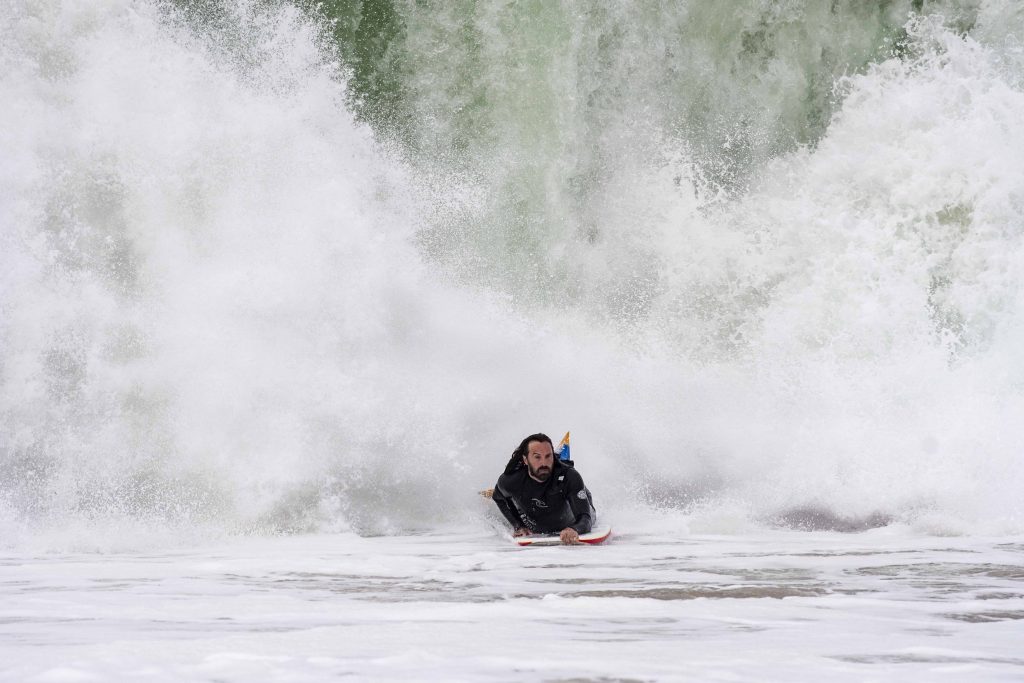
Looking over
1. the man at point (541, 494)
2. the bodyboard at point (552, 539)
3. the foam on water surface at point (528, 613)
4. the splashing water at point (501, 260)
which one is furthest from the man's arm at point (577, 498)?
the splashing water at point (501, 260)

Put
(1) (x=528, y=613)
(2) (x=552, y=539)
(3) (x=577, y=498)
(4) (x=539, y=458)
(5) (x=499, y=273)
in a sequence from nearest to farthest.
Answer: (1) (x=528, y=613) → (2) (x=552, y=539) → (4) (x=539, y=458) → (3) (x=577, y=498) → (5) (x=499, y=273)

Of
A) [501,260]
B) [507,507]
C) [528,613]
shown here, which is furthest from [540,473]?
[501,260]

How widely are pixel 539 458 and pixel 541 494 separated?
31 centimetres

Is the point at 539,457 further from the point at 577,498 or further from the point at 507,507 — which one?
the point at 507,507

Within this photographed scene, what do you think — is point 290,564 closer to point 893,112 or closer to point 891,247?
point 891,247

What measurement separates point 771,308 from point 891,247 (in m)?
1.25

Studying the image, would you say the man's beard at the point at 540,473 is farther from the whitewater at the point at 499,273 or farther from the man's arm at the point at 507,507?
the whitewater at the point at 499,273

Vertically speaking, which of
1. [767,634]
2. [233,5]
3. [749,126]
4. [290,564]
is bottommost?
[767,634]

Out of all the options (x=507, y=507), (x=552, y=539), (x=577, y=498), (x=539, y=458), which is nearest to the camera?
(x=552, y=539)

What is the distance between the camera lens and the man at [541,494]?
7.26 m

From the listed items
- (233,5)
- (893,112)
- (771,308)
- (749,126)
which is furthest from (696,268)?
(233,5)

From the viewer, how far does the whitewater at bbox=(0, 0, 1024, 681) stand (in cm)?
861

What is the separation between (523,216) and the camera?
10586 mm

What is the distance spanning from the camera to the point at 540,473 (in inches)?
287
